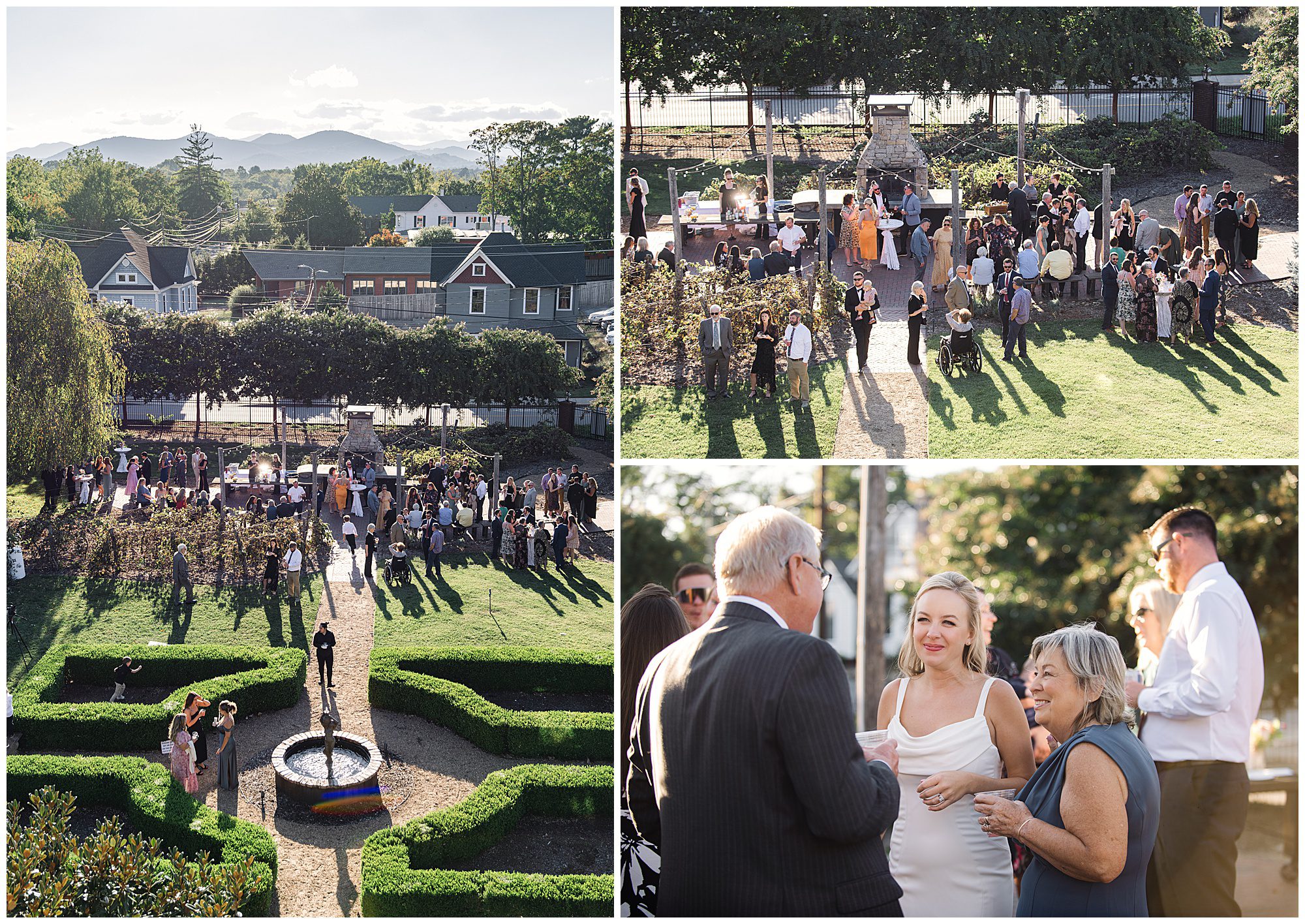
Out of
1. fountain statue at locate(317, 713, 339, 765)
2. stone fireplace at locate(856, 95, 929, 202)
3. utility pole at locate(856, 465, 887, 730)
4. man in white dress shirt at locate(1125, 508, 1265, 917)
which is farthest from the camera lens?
stone fireplace at locate(856, 95, 929, 202)

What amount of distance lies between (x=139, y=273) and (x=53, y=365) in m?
2.28

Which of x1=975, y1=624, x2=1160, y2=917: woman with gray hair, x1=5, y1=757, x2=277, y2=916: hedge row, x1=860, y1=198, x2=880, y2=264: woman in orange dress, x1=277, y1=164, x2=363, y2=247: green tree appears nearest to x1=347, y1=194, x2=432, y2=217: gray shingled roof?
x1=277, y1=164, x2=363, y2=247: green tree

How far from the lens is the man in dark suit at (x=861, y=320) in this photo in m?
11.3

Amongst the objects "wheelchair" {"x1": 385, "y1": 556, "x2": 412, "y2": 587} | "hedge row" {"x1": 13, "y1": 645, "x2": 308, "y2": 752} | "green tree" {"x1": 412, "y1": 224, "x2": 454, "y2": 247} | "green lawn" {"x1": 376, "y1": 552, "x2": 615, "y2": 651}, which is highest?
"green tree" {"x1": 412, "y1": 224, "x2": 454, "y2": 247}

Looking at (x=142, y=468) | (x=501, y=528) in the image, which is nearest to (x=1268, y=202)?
(x=501, y=528)

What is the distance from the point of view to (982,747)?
373 cm

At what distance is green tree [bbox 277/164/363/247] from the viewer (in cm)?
1766

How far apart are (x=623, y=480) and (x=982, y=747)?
7.96 m

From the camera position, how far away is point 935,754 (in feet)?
12.3

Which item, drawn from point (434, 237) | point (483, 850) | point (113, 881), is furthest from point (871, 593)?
point (434, 237)

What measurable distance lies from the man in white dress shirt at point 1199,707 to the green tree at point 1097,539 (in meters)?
4.16

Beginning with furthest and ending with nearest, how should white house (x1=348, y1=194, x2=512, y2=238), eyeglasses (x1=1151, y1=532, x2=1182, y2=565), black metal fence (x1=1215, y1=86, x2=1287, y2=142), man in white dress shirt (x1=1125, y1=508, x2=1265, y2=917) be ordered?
white house (x1=348, y1=194, x2=512, y2=238)
black metal fence (x1=1215, y1=86, x2=1287, y2=142)
eyeglasses (x1=1151, y1=532, x2=1182, y2=565)
man in white dress shirt (x1=1125, y1=508, x2=1265, y2=917)

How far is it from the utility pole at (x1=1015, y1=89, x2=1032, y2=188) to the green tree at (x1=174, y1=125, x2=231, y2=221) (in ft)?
37.9

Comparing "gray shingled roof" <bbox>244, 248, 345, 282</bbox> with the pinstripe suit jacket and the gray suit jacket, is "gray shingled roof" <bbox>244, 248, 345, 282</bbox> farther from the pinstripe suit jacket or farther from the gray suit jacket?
the pinstripe suit jacket
